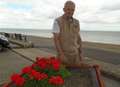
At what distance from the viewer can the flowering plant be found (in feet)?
8.15

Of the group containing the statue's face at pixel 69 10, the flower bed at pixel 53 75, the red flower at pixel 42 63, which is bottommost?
the flower bed at pixel 53 75

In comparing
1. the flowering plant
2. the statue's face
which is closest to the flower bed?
the flowering plant

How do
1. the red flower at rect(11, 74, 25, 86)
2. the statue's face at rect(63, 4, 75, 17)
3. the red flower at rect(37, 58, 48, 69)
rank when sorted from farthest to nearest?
the statue's face at rect(63, 4, 75, 17) → the red flower at rect(37, 58, 48, 69) → the red flower at rect(11, 74, 25, 86)

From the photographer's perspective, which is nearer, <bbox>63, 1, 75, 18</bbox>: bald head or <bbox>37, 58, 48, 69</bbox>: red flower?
<bbox>37, 58, 48, 69</bbox>: red flower

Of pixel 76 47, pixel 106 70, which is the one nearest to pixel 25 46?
pixel 106 70

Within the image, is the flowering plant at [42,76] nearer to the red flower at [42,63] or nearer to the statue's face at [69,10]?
the red flower at [42,63]

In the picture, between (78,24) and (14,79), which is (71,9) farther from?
(14,79)

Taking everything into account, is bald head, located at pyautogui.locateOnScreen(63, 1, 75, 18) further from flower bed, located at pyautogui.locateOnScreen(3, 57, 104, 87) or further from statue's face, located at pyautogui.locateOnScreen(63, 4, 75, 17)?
flower bed, located at pyautogui.locateOnScreen(3, 57, 104, 87)

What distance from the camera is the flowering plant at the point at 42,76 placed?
8.15 ft

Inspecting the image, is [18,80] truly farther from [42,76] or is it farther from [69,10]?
[69,10]

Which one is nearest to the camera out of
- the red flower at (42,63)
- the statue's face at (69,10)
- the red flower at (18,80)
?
the red flower at (18,80)

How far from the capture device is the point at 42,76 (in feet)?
8.25

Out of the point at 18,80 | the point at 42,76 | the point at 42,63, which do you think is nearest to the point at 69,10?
the point at 42,63

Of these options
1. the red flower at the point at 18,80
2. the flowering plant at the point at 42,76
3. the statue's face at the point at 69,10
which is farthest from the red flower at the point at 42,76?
the statue's face at the point at 69,10
